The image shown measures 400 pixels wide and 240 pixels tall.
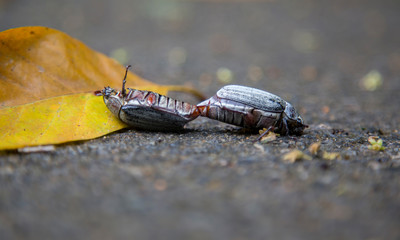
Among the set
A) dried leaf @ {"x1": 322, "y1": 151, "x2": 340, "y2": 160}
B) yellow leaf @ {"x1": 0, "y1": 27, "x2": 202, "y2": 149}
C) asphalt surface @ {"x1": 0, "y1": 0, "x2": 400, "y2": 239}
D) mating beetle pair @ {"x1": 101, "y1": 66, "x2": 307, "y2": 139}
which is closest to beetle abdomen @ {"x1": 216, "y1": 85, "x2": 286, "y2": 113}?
mating beetle pair @ {"x1": 101, "y1": 66, "x2": 307, "y2": 139}

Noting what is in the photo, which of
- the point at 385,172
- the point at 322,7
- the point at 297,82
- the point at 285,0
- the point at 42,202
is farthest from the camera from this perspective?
the point at 285,0

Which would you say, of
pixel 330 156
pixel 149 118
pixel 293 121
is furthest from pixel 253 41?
pixel 330 156

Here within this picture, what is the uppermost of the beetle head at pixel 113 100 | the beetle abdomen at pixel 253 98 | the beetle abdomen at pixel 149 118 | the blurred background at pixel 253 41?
the blurred background at pixel 253 41

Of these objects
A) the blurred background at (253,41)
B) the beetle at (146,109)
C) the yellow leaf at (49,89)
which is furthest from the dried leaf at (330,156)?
the blurred background at (253,41)

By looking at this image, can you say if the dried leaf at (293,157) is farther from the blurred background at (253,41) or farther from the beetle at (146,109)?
the blurred background at (253,41)

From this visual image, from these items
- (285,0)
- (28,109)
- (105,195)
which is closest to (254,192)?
(105,195)

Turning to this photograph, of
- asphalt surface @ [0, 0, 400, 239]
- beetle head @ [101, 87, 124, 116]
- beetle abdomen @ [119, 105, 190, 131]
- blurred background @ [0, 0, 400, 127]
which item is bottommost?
asphalt surface @ [0, 0, 400, 239]

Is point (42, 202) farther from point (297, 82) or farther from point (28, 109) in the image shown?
point (297, 82)

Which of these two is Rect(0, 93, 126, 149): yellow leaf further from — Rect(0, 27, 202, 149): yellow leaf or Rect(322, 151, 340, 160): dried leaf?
Rect(322, 151, 340, 160): dried leaf
